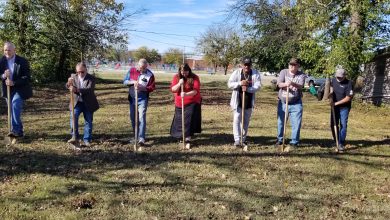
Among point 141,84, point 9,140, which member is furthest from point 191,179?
point 9,140

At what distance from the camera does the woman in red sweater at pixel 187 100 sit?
349 inches

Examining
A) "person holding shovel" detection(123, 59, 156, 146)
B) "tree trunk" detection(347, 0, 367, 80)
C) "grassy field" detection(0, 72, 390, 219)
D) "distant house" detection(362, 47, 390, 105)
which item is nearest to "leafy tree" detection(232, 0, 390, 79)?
"tree trunk" detection(347, 0, 367, 80)

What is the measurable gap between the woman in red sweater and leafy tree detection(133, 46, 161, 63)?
82728mm

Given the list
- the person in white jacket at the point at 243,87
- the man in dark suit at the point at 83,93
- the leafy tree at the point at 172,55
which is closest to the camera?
the man in dark suit at the point at 83,93

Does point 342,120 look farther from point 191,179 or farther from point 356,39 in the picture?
point 356,39

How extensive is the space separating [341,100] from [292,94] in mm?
1070

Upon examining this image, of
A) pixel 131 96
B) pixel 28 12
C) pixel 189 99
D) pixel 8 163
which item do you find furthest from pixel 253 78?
pixel 28 12

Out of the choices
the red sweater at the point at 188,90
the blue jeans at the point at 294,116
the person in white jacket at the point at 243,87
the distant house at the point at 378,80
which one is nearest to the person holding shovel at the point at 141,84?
the red sweater at the point at 188,90

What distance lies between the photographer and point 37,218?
5145 millimetres

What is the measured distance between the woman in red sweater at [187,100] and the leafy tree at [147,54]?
271 feet

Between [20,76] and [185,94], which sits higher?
[20,76]

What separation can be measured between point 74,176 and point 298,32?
2038 centimetres

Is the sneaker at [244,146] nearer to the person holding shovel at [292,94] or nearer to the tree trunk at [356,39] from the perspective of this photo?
the person holding shovel at [292,94]

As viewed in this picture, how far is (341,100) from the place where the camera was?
905cm
